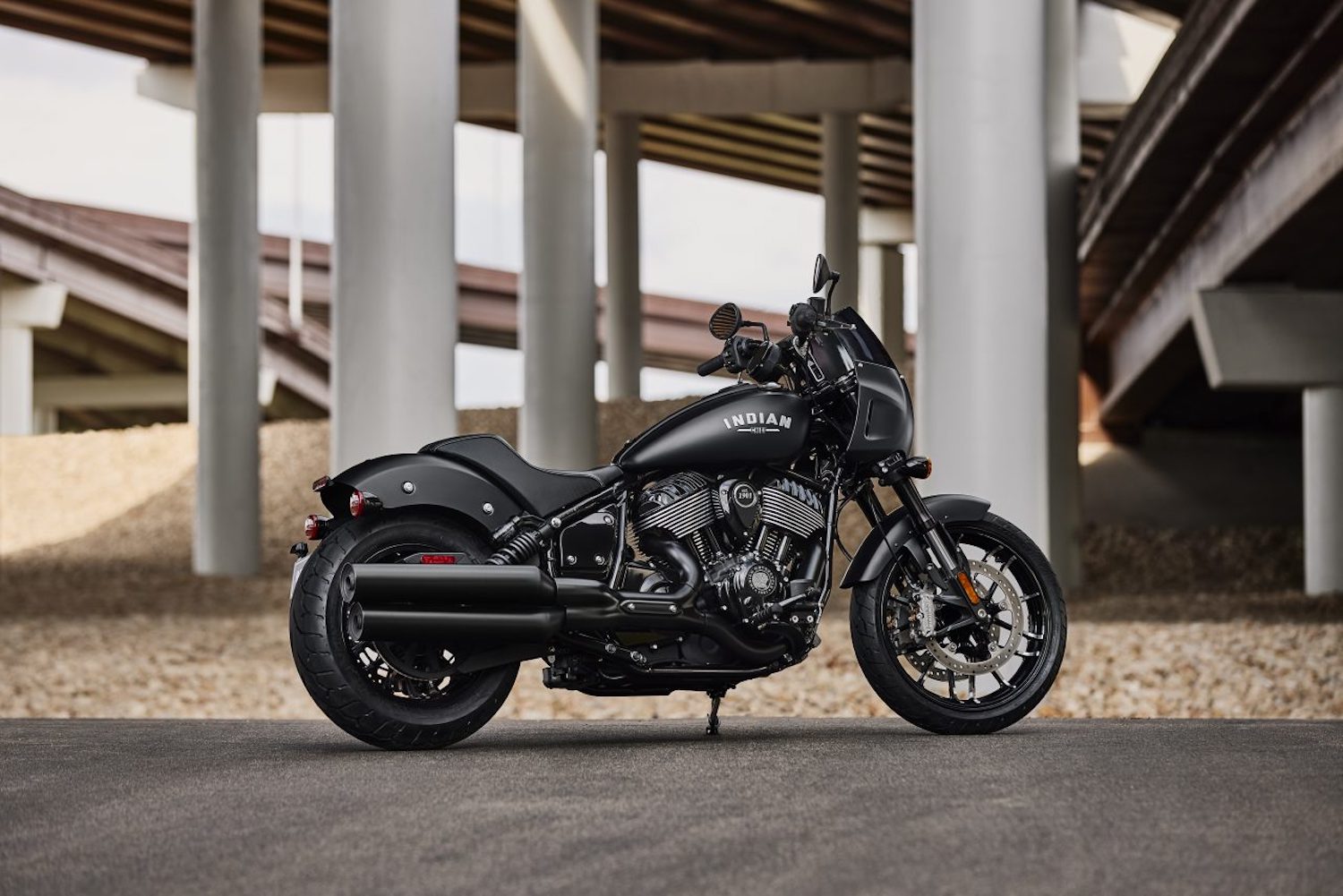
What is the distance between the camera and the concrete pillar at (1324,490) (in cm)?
1844

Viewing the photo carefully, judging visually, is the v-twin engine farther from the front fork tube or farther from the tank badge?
the front fork tube

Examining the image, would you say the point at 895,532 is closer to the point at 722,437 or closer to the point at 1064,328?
the point at 722,437

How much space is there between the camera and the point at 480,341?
54.5m

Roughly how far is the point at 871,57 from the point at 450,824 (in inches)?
1151

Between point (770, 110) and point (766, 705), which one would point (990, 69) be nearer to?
point (766, 705)

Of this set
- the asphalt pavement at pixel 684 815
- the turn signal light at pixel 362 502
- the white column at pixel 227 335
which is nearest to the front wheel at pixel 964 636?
the asphalt pavement at pixel 684 815

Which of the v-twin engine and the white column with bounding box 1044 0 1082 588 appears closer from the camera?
the v-twin engine

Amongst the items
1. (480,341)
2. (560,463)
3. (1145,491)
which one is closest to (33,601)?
(560,463)

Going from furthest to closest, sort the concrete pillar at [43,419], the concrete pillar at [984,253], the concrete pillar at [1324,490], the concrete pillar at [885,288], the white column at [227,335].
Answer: the concrete pillar at [43,419] → the concrete pillar at [885,288] → the white column at [227,335] → the concrete pillar at [1324,490] → the concrete pillar at [984,253]

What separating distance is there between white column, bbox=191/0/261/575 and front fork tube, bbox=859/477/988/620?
14.6 meters

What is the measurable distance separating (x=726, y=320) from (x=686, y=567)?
0.89 m

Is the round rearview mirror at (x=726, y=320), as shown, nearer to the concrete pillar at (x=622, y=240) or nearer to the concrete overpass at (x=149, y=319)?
the concrete pillar at (x=622, y=240)

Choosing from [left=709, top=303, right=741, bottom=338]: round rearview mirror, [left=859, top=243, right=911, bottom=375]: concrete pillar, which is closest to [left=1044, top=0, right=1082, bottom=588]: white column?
[left=709, top=303, right=741, bottom=338]: round rearview mirror

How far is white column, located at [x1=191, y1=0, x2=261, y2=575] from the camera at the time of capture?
20.0m
